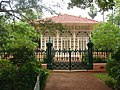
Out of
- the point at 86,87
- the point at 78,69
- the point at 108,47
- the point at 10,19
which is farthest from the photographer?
the point at 108,47

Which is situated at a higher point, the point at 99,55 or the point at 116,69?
the point at 116,69

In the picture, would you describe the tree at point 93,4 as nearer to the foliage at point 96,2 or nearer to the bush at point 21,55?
the foliage at point 96,2

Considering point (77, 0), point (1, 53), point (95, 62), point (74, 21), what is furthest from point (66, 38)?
point (77, 0)

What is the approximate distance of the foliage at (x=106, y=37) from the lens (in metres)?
26.2

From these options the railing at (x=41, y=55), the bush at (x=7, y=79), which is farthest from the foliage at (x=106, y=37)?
the bush at (x=7, y=79)

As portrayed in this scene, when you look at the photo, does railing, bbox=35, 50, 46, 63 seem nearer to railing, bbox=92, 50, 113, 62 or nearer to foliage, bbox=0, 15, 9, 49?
railing, bbox=92, 50, 113, 62

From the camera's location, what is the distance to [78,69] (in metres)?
22.1

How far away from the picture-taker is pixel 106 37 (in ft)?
86.3

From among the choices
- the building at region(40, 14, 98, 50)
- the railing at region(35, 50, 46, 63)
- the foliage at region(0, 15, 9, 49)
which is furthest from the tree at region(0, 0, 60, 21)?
the building at region(40, 14, 98, 50)

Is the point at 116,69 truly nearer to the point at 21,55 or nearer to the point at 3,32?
the point at 21,55

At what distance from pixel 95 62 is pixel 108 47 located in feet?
13.1

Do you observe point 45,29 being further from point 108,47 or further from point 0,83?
point 108,47

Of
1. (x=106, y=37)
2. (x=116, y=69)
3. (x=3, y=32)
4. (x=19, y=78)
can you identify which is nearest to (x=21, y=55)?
(x=3, y=32)

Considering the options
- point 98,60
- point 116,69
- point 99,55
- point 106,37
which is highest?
point 106,37
